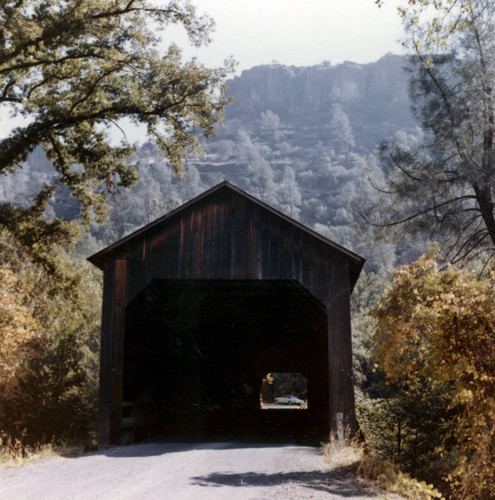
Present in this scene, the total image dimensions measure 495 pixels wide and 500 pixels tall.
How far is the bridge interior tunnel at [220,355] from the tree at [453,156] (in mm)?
4986

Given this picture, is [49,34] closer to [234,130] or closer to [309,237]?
[309,237]

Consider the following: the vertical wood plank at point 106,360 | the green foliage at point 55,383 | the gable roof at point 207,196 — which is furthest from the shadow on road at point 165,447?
the green foliage at point 55,383

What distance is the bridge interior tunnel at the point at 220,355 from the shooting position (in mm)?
15914

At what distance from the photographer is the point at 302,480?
8672mm

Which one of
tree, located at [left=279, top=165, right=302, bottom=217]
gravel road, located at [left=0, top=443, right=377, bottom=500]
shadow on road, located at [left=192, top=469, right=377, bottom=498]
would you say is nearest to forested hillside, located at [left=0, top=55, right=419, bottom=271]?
tree, located at [left=279, top=165, right=302, bottom=217]

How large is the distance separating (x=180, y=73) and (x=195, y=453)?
35.7 ft

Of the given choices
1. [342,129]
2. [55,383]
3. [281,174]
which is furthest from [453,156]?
[342,129]

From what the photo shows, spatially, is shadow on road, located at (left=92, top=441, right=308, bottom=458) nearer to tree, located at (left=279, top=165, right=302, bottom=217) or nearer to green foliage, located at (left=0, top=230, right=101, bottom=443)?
green foliage, located at (left=0, top=230, right=101, bottom=443)

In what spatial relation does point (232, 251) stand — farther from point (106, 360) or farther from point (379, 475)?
point (379, 475)

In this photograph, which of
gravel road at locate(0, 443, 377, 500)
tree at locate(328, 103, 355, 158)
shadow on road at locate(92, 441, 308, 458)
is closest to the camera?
gravel road at locate(0, 443, 377, 500)

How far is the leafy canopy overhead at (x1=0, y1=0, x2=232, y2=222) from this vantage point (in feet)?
49.0

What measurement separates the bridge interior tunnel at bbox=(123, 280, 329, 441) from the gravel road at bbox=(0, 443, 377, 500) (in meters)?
4.37

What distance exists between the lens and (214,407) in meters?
21.5

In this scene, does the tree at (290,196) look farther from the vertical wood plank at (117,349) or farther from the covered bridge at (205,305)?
the vertical wood plank at (117,349)
